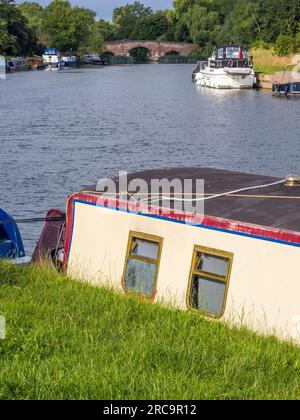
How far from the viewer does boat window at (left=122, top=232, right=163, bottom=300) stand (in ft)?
39.8

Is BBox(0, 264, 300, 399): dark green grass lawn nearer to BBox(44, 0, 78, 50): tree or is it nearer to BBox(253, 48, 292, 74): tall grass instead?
BBox(253, 48, 292, 74): tall grass

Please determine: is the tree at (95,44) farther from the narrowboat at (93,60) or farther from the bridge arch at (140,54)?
the narrowboat at (93,60)

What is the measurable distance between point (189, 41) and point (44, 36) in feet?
105

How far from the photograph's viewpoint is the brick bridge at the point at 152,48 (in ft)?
588

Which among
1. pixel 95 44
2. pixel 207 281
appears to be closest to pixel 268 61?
pixel 207 281

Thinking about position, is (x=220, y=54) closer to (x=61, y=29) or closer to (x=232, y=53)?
(x=232, y=53)

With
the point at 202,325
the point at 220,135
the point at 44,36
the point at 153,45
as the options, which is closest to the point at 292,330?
the point at 202,325

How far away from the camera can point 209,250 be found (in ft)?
37.3

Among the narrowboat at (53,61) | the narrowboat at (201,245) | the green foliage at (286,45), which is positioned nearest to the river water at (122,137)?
the narrowboat at (201,245)

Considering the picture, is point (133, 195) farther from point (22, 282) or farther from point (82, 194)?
point (22, 282)

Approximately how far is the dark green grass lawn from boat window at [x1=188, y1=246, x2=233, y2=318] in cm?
45

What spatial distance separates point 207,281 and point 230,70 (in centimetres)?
7164

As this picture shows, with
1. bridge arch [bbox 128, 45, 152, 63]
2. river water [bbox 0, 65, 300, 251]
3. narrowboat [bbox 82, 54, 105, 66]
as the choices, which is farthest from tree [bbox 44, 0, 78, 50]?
river water [bbox 0, 65, 300, 251]
